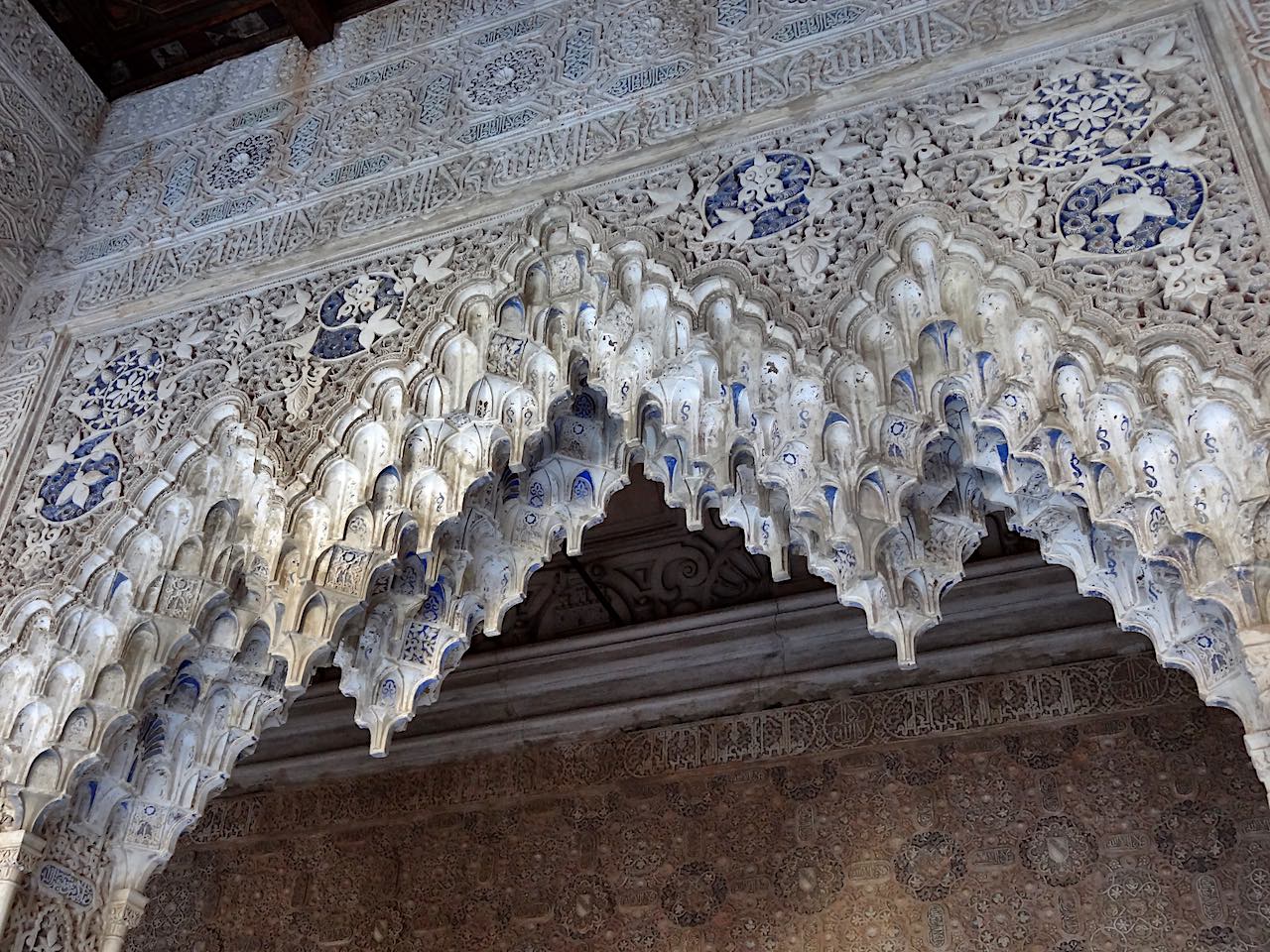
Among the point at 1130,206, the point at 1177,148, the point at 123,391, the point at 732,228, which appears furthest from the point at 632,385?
the point at 123,391

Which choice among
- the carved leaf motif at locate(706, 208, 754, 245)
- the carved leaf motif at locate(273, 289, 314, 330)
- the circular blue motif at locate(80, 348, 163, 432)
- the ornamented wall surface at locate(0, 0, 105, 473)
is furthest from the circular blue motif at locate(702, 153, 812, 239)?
the ornamented wall surface at locate(0, 0, 105, 473)

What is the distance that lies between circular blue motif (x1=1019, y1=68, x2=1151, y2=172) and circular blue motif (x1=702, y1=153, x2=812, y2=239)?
0.53 metres

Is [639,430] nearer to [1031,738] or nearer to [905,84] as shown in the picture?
[905,84]

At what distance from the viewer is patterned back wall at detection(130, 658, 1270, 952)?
12.6ft

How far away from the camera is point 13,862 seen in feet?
9.46

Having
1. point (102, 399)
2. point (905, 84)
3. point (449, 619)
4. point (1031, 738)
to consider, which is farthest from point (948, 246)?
point (102, 399)

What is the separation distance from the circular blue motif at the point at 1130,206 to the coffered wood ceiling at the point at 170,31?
265 centimetres

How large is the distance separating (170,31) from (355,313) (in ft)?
5.68

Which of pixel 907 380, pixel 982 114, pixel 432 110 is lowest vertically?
pixel 907 380

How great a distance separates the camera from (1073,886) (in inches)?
152

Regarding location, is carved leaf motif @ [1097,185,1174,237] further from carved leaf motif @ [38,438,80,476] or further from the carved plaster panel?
carved leaf motif @ [38,438,80,476]

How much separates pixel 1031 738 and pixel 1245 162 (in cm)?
218

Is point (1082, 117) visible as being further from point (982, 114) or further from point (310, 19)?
point (310, 19)

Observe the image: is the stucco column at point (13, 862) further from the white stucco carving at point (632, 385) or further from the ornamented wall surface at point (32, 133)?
the ornamented wall surface at point (32, 133)
